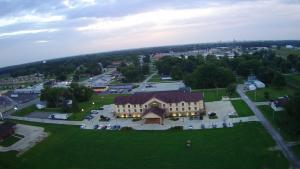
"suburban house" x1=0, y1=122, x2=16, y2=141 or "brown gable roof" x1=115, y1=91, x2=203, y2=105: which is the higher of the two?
"brown gable roof" x1=115, y1=91, x2=203, y2=105

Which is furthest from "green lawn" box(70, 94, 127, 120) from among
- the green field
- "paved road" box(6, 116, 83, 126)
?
the green field

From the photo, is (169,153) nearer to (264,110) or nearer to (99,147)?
(99,147)

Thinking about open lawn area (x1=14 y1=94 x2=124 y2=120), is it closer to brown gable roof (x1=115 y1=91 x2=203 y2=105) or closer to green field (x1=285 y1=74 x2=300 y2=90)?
brown gable roof (x1=115 y1=91 x2=203 y2=105)

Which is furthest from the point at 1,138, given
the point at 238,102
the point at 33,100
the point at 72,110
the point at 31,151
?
the point at 238,102

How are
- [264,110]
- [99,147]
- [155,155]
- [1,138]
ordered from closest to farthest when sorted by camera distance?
[155,155], [99,147], [1,138], [264,110]

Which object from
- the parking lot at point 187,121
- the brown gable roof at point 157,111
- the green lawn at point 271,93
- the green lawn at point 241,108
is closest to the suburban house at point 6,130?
the parking lot at point 187,121

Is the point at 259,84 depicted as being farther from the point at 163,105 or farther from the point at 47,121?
the point at 47,121

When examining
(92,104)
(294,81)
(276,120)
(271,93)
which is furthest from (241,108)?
(92,104)
